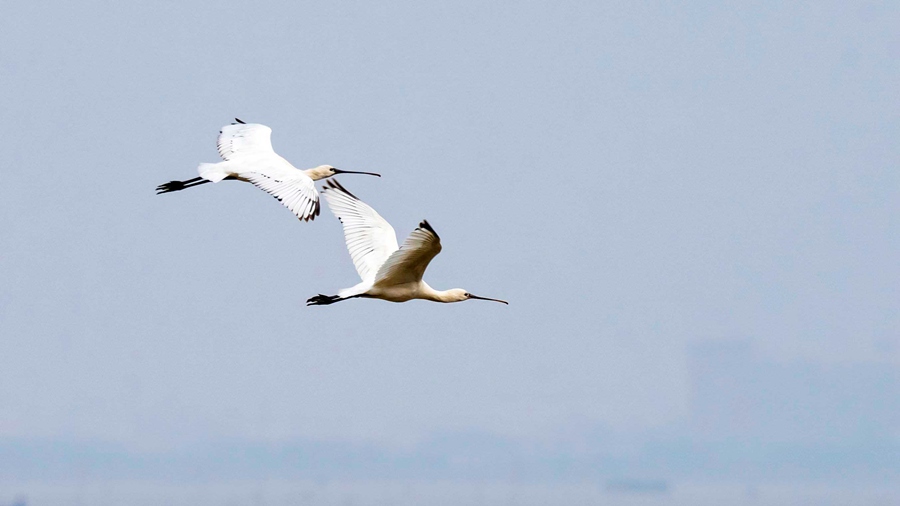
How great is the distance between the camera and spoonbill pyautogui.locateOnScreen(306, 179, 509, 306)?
16.9 meters

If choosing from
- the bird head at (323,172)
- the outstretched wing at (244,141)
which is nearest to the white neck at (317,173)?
the bird head at (323,172)

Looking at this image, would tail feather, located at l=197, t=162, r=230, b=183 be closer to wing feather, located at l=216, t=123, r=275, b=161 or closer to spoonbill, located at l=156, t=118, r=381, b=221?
spoonbill, located at l=156, t=118, r=381, b=221

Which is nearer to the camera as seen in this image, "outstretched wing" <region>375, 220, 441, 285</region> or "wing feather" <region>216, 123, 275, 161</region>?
"outstretched wing" <region>375, 220, 441, 285</region>

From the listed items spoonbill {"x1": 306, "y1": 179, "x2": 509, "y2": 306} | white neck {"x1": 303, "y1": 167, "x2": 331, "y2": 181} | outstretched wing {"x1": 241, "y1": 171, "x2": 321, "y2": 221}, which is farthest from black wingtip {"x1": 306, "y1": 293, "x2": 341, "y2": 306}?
white neck {"x1": 303, "y1": 167, "x2": 331, "y2": 181}

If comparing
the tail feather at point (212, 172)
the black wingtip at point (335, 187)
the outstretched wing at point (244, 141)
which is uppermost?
the outstretched wing at point (244, 141)

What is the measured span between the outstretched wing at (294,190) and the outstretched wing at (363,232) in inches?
50.4

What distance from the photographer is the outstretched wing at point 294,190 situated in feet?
57.9

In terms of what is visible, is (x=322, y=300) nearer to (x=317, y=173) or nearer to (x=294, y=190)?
(x=294, y=190)

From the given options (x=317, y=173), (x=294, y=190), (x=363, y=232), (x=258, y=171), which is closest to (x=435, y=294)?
(x=363, y=232)

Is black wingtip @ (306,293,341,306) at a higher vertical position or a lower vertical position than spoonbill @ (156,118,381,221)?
lower

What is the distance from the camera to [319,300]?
18734 millimetres

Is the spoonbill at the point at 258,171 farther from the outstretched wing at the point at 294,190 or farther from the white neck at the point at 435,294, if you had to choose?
the white neck at the point at 435,294

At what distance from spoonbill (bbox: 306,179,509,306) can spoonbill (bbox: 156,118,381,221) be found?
3.31 feet

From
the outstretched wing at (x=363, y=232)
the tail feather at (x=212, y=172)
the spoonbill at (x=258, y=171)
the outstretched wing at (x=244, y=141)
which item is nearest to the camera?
the spoonbill at (x=258, y=171)
